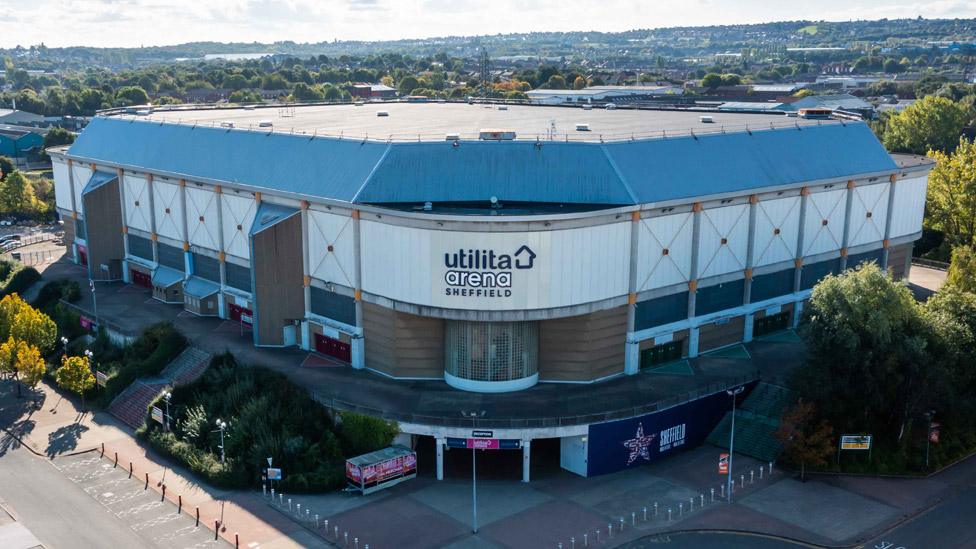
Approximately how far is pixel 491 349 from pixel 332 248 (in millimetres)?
13315

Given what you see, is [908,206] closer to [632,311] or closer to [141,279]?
[632,311]

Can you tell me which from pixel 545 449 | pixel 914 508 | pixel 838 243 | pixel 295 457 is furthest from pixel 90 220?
pixel 914 508

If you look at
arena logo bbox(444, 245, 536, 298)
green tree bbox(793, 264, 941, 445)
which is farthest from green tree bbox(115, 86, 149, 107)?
green tree bbox(793, 264, 941, 445)

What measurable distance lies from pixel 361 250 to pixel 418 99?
62.8 m

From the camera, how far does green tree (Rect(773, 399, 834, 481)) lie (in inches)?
1923

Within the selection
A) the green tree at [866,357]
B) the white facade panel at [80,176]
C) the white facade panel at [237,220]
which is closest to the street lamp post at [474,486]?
the green tree at [866,357]

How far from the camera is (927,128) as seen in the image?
133750mm

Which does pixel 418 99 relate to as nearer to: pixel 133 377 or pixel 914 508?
pixel 133 377

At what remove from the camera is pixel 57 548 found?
4200cm

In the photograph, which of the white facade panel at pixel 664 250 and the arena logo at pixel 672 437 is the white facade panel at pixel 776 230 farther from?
the arena logo at pixel 672 437

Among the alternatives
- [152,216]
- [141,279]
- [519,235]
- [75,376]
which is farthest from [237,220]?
[519,235]

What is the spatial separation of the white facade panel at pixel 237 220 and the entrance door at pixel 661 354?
2976 cm

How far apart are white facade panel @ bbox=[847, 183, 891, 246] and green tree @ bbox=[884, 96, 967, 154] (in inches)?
2780

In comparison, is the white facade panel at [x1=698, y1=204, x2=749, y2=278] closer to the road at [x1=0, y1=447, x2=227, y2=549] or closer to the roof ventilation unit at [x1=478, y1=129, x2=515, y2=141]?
the roof ventilation unit at [x1=478, y1=129, x2=515, y2=141]
